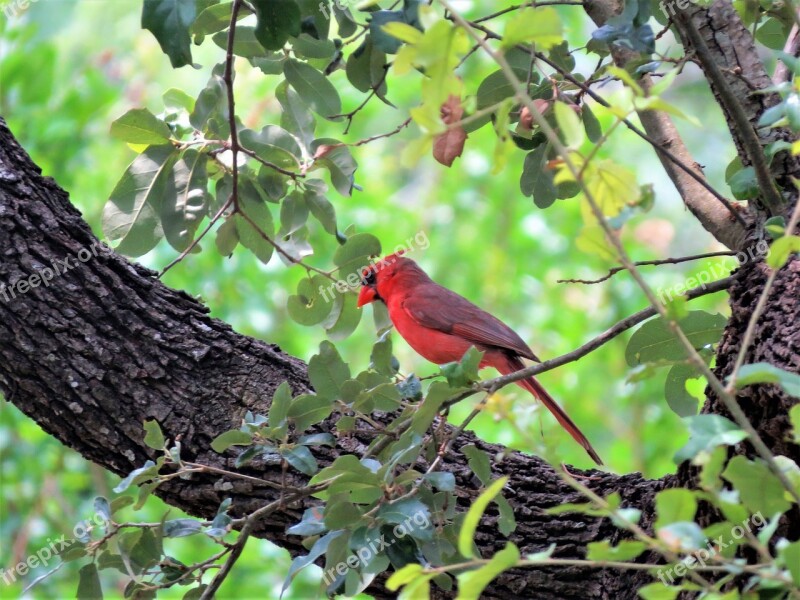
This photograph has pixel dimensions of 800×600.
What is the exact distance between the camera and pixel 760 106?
2396 millimetres

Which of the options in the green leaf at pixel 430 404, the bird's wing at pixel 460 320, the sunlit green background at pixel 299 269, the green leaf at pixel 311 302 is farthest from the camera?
the sunlit green background at pixel 299 269

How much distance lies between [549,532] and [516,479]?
0.59 ft

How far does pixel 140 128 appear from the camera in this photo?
236 cm

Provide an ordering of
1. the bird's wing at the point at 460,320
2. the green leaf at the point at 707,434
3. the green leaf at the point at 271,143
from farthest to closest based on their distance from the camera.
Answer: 1. the bird's wing at the point at 460,320
2. the green leaf at the point at 271,143
3. the green leaf at the point at 707,434

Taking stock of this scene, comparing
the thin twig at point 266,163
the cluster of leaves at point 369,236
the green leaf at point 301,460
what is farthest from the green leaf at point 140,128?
the green leaf at point 301,460

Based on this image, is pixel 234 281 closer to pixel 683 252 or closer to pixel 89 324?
pixel 89 324

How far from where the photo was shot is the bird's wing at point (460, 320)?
161 inches

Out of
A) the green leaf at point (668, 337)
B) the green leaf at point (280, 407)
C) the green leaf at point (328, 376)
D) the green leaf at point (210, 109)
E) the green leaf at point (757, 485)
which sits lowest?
the green leaf at point (757, 485)

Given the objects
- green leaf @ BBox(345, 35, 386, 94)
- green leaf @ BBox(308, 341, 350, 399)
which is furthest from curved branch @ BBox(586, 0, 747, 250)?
green leaf @ BBox(308, 341, 350, 399)

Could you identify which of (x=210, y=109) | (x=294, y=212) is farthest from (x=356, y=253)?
(x=210, y=109)

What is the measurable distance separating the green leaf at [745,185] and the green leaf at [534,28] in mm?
976

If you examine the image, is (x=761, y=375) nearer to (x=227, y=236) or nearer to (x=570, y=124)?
(x=570, y=124)

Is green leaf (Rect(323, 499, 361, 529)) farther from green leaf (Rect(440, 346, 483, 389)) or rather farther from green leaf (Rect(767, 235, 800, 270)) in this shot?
green leaf (Rect(767, 235, 800, 270))

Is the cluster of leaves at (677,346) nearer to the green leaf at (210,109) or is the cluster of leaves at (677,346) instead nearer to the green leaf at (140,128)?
the green leaf at (210,109)
